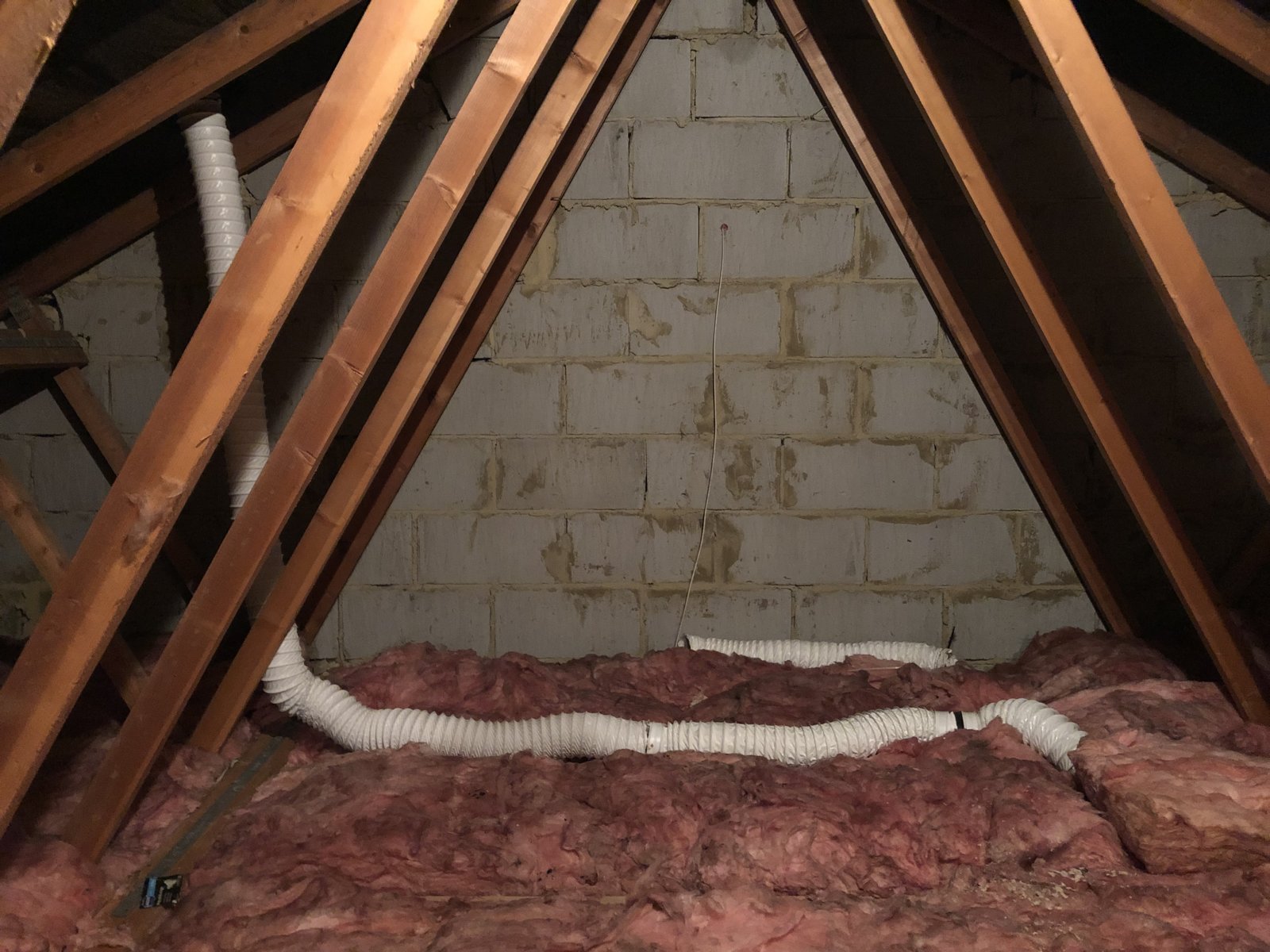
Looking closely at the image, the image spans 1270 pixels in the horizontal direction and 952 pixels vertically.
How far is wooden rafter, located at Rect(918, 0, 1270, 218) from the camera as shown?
246 cm

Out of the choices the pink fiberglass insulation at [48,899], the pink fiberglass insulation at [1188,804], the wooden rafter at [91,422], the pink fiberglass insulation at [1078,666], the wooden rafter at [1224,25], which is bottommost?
the pink fiberglass insulation at [48,899]

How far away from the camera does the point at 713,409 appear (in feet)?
8.96

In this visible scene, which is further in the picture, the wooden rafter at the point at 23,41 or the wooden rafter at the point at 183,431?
the wooden rafter at the point at 183,431

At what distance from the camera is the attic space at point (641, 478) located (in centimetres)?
166

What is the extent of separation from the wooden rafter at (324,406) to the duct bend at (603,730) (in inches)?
18.0

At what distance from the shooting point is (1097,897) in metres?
1.68

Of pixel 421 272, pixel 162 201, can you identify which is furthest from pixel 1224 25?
pixel 162 201

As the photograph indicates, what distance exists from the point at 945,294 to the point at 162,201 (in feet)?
7.50

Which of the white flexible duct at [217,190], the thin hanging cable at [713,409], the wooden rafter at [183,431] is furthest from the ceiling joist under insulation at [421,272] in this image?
the thin hanging cable at [713,409]

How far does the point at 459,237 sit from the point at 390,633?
1.27 metres

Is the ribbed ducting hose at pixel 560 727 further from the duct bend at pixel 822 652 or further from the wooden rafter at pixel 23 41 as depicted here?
the wooden rafter at pixel 23 41

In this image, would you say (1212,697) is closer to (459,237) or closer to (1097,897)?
(1097,897)

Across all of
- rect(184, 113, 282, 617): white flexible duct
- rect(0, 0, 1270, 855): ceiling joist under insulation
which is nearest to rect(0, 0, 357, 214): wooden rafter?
rect(0, 0, 1270, 855): ceiling joist under insulation

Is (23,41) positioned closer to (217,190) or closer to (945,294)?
(217,190)
